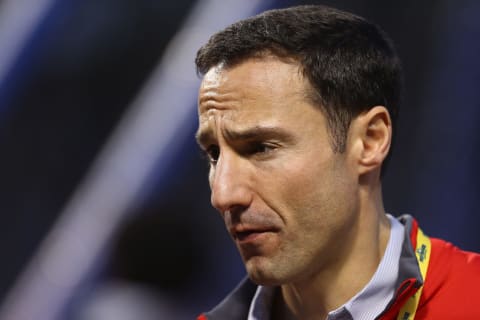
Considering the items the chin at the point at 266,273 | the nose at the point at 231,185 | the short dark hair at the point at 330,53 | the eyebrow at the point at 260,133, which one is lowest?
the chin at the point at 266,273

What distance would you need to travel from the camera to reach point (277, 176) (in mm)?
2092

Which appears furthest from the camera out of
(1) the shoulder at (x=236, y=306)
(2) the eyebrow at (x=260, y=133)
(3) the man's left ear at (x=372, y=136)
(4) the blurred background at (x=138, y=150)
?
(4) the blurred background at (x=138, y=150)

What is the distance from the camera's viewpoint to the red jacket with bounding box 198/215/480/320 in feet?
6.86

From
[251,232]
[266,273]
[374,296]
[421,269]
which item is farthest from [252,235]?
[421,269]

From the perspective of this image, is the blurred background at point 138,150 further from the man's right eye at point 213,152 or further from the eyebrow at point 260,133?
the eyebrow at point 260,133

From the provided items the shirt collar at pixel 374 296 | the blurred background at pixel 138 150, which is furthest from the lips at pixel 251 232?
the blurred background at pixel 138 150

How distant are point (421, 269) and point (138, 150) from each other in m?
3.19

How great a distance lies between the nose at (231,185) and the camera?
2080 mm

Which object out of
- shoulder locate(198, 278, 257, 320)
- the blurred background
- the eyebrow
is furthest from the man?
the blurred background

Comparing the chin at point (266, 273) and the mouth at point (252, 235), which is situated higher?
the mouth at point (252, 235)

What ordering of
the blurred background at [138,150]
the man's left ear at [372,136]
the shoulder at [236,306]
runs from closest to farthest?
1. the man's left ear at [372,136]
2. the shoulder at [236,306]
3. the blurred background at [138,150]

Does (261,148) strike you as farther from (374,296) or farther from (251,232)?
(374,296)

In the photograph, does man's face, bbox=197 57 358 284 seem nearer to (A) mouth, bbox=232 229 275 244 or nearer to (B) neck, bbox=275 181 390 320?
(A) mouth, bbox=232 229 275 244

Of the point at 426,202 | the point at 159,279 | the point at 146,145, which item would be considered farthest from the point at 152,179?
the point at 426,202
